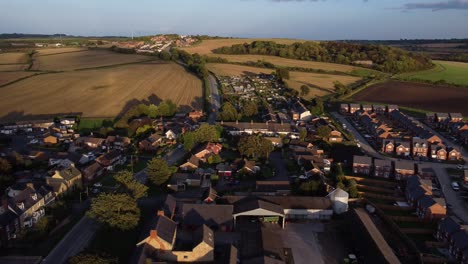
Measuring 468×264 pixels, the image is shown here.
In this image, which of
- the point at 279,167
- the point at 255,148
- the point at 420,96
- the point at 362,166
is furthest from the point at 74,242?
the point at 420,96

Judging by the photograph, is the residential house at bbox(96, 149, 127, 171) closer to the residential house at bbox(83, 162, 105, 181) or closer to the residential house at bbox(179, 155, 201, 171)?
the residential house at bbox(83, 162, 105, 181)

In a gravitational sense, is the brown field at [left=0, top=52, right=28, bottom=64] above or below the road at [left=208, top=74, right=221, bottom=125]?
above

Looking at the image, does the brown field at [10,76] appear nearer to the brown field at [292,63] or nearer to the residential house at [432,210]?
the brown field at [292,63]

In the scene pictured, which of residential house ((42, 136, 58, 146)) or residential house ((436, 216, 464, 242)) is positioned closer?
residential house ((436, 216, 464, 242))

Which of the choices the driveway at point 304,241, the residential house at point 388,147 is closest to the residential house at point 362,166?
the residential house at point 388,147

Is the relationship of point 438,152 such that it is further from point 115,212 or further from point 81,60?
point 81,60

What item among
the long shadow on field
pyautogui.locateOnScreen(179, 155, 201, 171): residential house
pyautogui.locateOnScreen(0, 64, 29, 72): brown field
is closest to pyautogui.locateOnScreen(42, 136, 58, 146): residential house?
the long shadow on field
